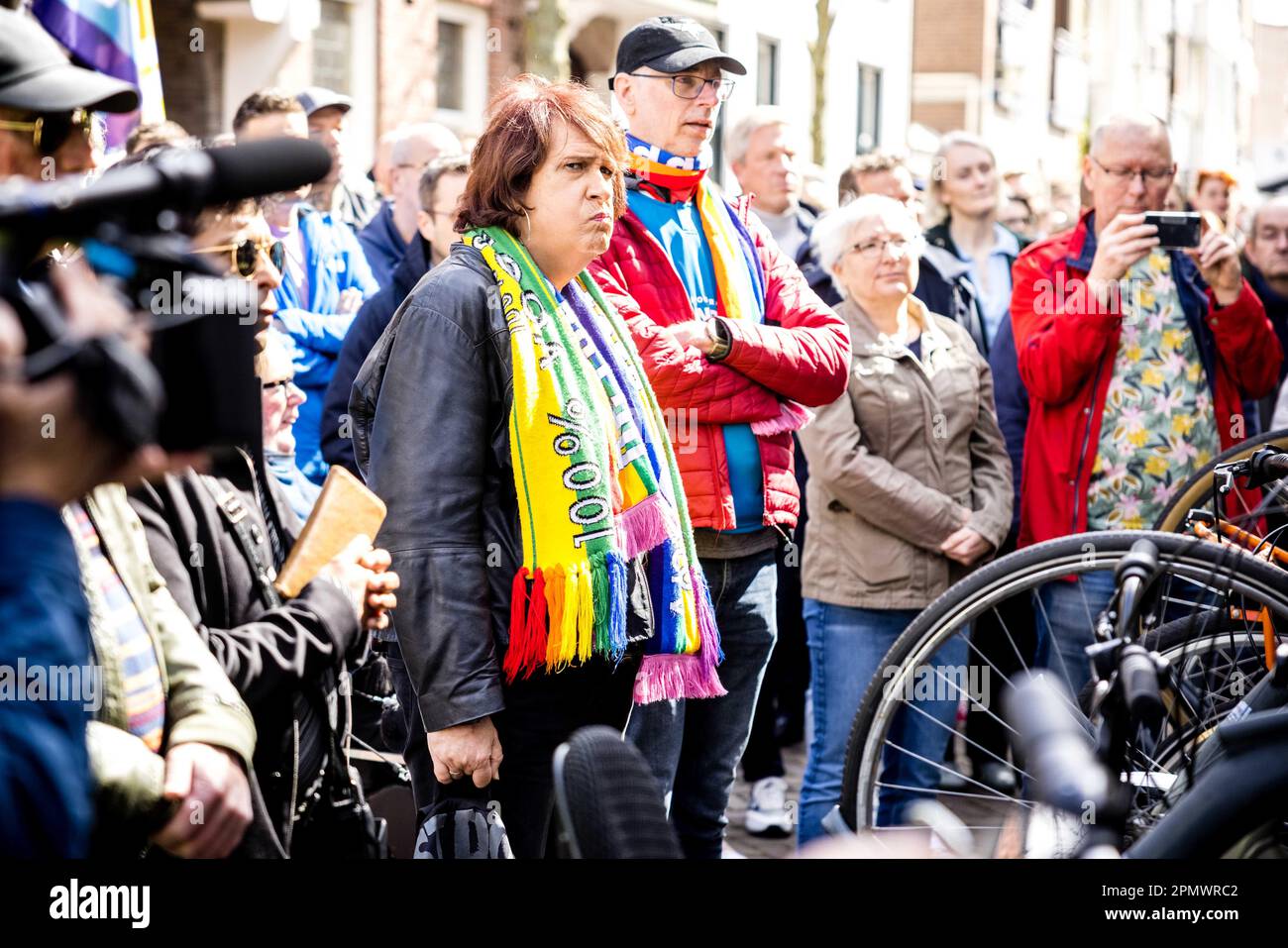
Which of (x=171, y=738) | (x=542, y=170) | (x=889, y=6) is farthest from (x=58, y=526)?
(x=889, y=6)

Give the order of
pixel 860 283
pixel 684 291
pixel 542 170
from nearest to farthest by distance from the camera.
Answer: pixel 542 170, pixel 684 291, pixel 860 283

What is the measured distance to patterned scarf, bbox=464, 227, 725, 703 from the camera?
305 centimetres

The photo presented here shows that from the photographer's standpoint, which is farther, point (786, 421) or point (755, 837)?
point (755, 837)

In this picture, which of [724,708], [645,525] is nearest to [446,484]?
[645,525]

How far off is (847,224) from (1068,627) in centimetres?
130

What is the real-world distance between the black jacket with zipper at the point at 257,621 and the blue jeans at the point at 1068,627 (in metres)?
1.89

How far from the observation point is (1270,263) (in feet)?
21.0

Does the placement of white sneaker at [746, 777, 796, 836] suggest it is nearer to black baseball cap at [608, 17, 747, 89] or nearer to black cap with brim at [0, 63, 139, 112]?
black baseball cap at [608, 17, 747, 89]

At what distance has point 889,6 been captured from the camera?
2658cm

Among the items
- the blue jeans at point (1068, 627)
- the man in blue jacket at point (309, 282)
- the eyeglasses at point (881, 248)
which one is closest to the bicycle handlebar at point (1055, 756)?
the blue jeans at point (1068, 627)

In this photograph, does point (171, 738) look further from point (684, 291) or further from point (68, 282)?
point (684, 291)

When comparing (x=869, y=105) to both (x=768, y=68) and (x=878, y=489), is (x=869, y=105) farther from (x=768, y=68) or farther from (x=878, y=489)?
(x=878, y=489)
